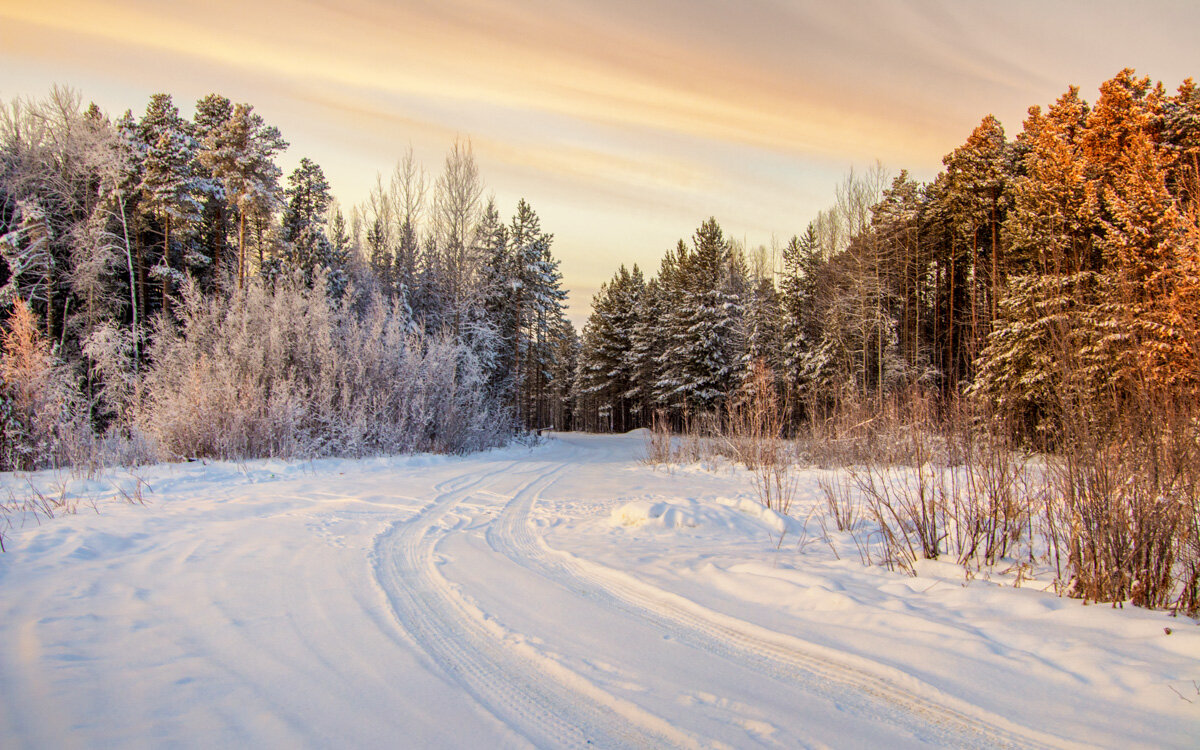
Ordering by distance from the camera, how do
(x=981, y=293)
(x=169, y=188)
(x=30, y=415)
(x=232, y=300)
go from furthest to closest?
1. (x=981, y=293)
2. (x=169, y=188)
3. (x=232, y=300)
4. (x=30, y=415)

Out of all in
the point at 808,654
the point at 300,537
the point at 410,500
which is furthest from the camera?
the point at 410,500

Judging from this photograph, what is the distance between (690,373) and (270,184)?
2355 cm

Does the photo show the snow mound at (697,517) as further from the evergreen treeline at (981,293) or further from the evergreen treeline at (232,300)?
the evergreen treeline at (232,300)

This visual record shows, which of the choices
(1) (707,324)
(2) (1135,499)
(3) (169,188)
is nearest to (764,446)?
(2) (1135,499)

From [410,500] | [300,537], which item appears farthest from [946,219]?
[300,537]

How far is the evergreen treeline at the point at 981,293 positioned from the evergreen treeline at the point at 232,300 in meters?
9.67

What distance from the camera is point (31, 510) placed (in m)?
5.75

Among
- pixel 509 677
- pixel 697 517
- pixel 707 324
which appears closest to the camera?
pixel 509 677

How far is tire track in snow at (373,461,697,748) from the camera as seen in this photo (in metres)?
2.16

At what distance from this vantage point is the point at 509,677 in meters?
2.61

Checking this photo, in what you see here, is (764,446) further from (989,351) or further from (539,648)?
(539,648)

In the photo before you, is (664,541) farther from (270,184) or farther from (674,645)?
(270,184)

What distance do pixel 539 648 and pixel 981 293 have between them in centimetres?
2688

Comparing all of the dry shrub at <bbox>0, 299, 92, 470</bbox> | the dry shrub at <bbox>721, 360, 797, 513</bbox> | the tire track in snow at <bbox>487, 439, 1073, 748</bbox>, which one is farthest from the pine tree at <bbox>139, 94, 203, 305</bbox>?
the tire track in snow at <bbox>487, 439, 1073, 748</bbox>
